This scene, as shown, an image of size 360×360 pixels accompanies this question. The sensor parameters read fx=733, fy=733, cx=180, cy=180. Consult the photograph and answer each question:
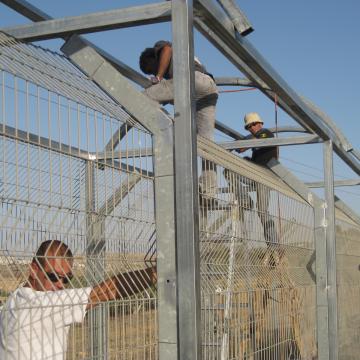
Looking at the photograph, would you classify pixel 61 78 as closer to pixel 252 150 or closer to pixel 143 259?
pixel 143 259

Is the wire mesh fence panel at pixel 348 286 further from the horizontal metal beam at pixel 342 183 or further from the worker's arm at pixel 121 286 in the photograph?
the worker's arm at pixel 121 286

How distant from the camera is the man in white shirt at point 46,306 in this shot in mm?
3191

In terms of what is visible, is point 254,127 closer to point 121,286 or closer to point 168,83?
point 168,83

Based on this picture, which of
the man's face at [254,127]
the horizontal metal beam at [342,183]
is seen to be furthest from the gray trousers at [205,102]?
the horizontal metal beam at [342,183]

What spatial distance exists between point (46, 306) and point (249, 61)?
2392 mm

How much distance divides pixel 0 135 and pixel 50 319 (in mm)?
874

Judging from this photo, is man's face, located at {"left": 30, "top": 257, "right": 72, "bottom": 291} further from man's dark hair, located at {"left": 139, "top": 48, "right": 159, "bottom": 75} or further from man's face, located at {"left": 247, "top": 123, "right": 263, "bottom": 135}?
man's face, located at {"left": 247, "top": 123, "right": 263, "bottom": 135}

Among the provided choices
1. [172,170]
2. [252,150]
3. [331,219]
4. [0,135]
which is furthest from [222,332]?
[252,150]

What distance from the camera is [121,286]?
361cm

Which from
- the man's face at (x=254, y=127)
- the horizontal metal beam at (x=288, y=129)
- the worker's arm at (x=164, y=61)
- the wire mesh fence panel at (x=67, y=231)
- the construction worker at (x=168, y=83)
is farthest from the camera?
the man's face at (x=254, y=127)

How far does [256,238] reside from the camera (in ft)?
18.4

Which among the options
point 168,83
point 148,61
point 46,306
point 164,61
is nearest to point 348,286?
point 148,61

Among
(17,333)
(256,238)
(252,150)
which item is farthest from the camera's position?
(252,150)

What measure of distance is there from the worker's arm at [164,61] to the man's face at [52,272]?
2.52 m
